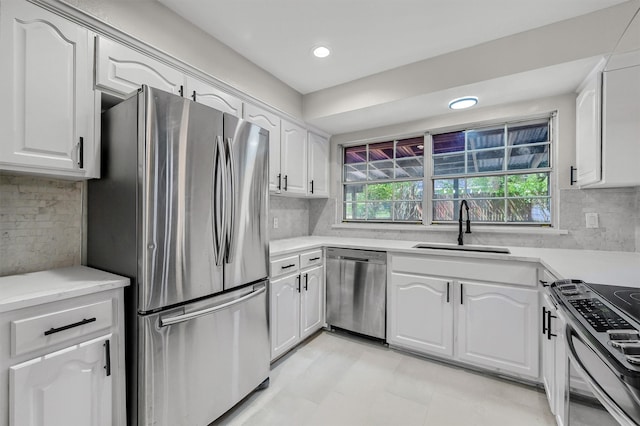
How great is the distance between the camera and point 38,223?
1522 mm

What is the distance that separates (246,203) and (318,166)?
5.40 ft

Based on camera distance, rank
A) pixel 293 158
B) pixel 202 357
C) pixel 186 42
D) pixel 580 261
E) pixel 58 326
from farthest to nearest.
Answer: pixel 293 158 → pixel 186 42 → pixel 580 261 → pixel 202 357 → pixel 58 326

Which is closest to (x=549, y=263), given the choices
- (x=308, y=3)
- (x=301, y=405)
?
(x=301, y=405)

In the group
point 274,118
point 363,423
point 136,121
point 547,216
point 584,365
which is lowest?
point 363,423

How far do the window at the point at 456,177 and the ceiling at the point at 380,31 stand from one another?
0.44m

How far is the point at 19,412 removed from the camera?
3.37ft

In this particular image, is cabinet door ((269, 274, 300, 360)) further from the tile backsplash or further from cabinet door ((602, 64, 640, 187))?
cabinet door ((602, 64, 640, 187))

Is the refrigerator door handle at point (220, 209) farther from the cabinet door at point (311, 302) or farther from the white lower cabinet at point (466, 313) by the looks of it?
the white lower cabinet at point (466, 313)

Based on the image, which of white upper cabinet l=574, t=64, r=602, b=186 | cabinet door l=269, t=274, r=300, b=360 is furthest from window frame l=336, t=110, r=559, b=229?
cabinet door l=269, t=274, r=300, b=360

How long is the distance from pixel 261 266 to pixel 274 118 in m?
1.49

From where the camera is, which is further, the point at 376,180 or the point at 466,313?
the point at 376,180

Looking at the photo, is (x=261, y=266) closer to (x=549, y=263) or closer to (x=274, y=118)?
(x=274, y=118)

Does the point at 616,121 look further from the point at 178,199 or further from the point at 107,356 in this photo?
the point at 107,356

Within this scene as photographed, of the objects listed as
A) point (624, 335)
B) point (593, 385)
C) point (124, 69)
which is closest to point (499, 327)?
point (593, 385)
